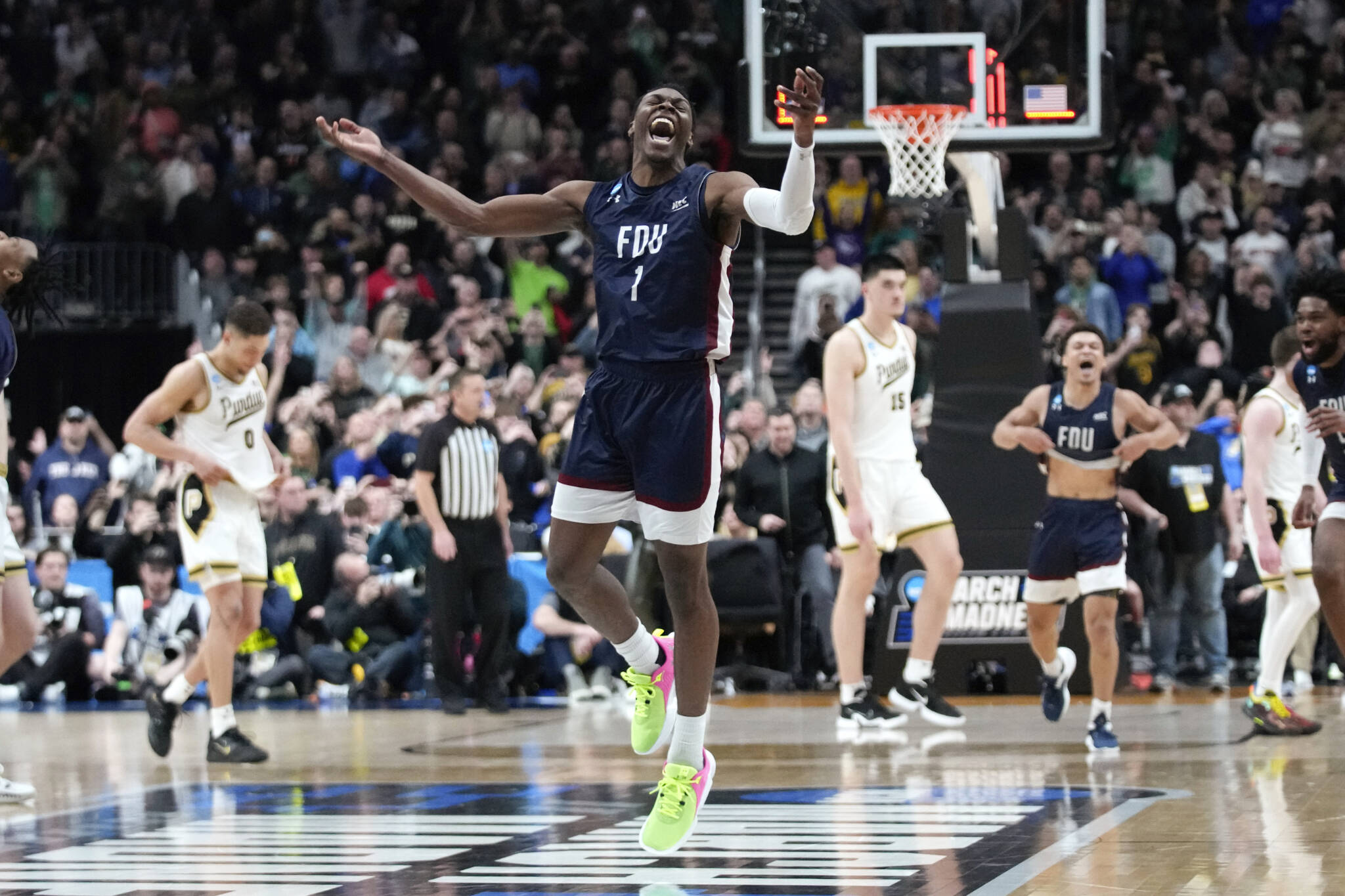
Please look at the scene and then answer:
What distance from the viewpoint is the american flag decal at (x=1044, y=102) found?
11578 millimetres

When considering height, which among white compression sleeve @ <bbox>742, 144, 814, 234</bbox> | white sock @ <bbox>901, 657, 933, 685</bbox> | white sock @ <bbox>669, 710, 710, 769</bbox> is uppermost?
white compression sleeve @ <bbox>742, 144, 814, 234</bbox>

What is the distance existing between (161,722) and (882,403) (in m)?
4.02

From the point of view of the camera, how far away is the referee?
12070 millimetres

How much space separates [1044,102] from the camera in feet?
38.1

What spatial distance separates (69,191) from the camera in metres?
20.0

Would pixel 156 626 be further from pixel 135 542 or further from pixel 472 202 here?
pixel 472 202

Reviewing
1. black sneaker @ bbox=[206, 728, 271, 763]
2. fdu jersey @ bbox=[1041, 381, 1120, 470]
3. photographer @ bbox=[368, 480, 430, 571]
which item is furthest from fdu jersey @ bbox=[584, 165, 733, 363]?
photographer @ bbox=[368, 480, 430, 571]

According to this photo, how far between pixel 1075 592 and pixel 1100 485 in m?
0.55

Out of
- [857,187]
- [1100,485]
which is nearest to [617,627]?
[1100,485]

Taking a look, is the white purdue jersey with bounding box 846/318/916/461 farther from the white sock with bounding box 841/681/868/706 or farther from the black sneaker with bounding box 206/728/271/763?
the black sneaker with bounding box 206/728/271/763

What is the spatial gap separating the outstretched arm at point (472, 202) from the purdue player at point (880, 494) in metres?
3.84

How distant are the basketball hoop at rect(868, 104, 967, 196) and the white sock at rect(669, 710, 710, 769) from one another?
19.6 feet

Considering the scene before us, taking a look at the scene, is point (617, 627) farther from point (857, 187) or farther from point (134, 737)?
point (857, 187)

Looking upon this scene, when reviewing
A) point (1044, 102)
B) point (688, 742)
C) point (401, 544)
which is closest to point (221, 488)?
point (688, 742)
